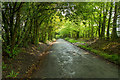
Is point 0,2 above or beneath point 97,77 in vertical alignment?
above

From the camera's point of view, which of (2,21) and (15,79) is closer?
(15,79)

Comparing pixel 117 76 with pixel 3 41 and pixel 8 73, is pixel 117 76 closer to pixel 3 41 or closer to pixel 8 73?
pixel 8 73

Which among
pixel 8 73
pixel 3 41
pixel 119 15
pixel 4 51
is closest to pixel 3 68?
pixel 8 73

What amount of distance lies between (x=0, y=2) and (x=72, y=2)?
5.92 metres

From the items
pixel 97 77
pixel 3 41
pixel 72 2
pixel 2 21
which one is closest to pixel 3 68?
pixel 3 41

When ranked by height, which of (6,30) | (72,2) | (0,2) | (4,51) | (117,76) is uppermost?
(72,2)

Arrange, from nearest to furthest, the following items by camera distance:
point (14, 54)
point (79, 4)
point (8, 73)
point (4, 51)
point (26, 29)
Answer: point (8, 73) < point (4, 51) < point (14, 54) < point (79, 4) < point (26, 29)

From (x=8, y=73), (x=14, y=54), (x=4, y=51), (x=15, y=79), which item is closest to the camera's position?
(x=15, y=79)

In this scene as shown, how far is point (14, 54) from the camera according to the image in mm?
7547

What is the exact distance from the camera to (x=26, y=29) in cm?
1184

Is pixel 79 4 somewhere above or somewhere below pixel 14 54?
above

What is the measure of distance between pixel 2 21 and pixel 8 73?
4.88 m

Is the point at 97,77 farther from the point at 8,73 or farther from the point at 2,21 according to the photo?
the point at 2,21

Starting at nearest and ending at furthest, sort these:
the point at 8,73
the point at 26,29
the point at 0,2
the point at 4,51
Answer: the point at 8,73 → the point at 0,2 → the point at 4,51 → the point at 26,29
